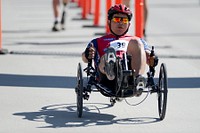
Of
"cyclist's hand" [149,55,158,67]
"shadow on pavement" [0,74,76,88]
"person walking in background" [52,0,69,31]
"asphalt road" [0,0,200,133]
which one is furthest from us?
"person walking in background" [52,0,69,31]

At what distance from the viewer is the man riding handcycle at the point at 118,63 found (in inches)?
320

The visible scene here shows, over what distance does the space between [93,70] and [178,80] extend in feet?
9.30

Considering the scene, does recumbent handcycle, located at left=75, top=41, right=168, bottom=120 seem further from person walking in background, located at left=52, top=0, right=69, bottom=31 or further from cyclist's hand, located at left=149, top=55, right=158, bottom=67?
person walking in background, located at left=52, top=0, right=69, bottom=31

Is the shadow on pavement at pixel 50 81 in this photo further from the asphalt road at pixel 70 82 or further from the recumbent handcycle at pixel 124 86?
the recumbent handcycle at pixel 124 86

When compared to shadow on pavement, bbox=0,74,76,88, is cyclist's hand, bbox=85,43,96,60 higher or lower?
higher

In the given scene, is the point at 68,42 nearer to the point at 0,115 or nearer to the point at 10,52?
the point at 10,52

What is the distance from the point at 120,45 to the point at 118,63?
0.56 metres

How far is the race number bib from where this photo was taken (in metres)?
8.62

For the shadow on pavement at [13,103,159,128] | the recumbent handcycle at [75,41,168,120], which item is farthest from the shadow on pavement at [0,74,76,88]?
the recumbent handcycle at [75,41,168,120]

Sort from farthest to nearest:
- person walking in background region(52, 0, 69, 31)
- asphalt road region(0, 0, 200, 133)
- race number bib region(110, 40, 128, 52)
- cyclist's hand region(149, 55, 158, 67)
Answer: person walking in background region(52, 0, 69, 31) < race number bib region(110, 40, 128, 52) < cyclist's hand region(149, 55, 158, 67) < asphalt road region(0, 0, 200, 133)

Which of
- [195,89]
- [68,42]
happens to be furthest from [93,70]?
[68,42]

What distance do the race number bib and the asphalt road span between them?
75 centimetres

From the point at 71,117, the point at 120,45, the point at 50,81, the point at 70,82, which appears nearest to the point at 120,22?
the point at 120,45

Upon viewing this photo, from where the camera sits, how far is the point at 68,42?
15.9 metres
